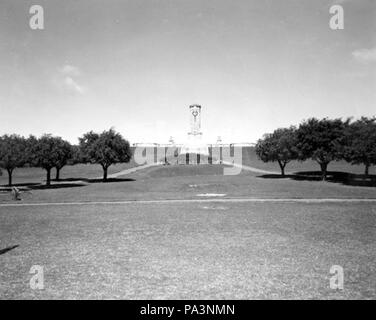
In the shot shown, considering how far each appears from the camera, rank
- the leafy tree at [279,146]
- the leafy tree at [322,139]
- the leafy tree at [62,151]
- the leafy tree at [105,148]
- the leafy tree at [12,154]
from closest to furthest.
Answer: the leafy tree at [12,154] → the leafy tree at [62,151] → the leafy tree at [322,139] → the leafy tree at [105,148] → the leafy tree at [279,146]

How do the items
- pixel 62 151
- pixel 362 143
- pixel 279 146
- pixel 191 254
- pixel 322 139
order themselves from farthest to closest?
pixel 279 146
pixel 322 139
pixel 62 151
pixel 362 143
pixel 191 254

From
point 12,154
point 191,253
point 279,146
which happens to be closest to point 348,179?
point 279,146

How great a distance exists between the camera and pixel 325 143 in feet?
172

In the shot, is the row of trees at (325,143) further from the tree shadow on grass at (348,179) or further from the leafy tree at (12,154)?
the leafy tree at (12,154)

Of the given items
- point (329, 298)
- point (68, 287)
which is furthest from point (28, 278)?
point (329, 298)

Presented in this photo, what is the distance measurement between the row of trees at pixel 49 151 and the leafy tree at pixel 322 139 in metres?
35.0

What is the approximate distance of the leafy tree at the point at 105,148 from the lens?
5562 centimetres

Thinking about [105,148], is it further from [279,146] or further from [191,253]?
[191,253]

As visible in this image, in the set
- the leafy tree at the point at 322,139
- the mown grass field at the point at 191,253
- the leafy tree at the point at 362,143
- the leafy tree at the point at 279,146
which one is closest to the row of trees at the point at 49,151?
the mown grass field at the point at 191,253

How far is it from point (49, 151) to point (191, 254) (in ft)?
140

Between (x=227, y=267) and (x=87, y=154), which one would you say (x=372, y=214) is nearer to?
(x=227, y=267)

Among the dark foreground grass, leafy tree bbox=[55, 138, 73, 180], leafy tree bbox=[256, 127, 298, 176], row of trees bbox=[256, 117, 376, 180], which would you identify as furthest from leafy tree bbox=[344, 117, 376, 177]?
leafy tree bbox=[55, 138, 73, 180]

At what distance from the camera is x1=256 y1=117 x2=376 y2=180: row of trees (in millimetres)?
42969

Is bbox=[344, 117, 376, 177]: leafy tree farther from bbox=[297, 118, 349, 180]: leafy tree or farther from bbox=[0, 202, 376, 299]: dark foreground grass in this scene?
bbox=[0, 202, 376, 299]: dark foreground grass
